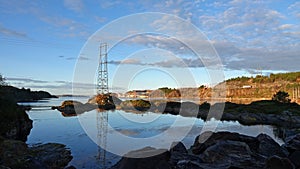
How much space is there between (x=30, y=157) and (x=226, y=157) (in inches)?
474

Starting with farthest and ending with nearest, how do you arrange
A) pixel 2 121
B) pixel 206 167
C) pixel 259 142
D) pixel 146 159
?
pixel 2 121, pixel 259 142, pixel 206 167, pixel 146 159

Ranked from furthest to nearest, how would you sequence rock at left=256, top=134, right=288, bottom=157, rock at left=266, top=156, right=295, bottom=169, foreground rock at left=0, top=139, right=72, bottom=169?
1. rock at left=256, top=134, right=288, bottom=157
2. foreground rock at left=0, top=139, right=72, bottom=169
3. rock at left=266, top=156, right=295, bottom=169

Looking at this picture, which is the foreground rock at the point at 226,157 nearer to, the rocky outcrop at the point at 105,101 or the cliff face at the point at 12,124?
the cliff face at the point at 12,124

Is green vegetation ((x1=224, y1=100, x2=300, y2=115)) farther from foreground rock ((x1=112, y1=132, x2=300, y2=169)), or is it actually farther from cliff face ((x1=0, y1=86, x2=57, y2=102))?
cliff face ((x1=0, y1=86, x2=57, y2=102))

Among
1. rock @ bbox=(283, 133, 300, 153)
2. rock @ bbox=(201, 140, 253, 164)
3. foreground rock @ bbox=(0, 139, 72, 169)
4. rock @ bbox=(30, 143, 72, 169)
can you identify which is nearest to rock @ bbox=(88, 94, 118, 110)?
rock @ bbox=(30, 143, 72, 169)

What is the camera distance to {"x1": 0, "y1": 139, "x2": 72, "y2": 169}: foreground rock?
1440 cm

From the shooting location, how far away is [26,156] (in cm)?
1612

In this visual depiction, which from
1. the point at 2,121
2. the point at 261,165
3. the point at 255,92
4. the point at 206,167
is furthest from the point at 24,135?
the point at 255,92

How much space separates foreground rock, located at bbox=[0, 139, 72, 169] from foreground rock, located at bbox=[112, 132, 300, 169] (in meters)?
4.69

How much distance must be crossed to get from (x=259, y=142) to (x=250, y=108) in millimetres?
43798

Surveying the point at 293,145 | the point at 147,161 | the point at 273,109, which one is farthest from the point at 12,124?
the point at 273,109

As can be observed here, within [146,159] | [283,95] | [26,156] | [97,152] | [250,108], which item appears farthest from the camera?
[283,95]

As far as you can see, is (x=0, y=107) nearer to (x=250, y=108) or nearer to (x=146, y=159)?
(x=146, y=159)

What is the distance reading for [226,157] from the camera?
45.0ft
